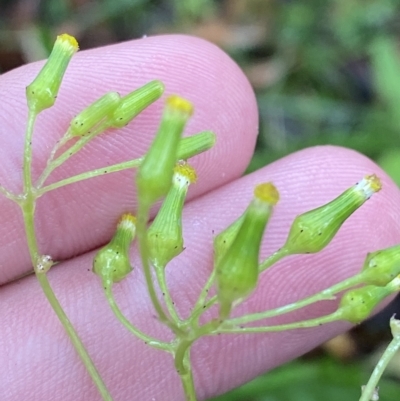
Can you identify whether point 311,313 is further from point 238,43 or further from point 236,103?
point 238,43

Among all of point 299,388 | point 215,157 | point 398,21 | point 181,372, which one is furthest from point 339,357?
point 398,21

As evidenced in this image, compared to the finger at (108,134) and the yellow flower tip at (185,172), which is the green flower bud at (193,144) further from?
the finger at (108,134)

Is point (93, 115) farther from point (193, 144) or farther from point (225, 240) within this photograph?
point (225, 240)

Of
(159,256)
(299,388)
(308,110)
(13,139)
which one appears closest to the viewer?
(159,256)

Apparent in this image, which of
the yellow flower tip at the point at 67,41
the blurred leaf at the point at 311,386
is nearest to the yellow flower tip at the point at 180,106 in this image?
the yellow flower tip at the point at 67,41

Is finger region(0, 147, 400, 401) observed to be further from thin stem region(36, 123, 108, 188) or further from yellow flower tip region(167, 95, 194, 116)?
yellow flower tip region(167, 95, 194, 116)

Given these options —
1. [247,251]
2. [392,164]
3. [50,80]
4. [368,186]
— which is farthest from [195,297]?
[392,164]

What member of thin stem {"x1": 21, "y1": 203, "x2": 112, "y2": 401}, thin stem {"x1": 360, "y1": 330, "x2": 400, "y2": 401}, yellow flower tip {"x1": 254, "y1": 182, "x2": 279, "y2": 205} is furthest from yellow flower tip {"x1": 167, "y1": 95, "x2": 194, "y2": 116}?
thin stem {"x1": 360, "y1": 330, "x2": 400, "y2": 401}
